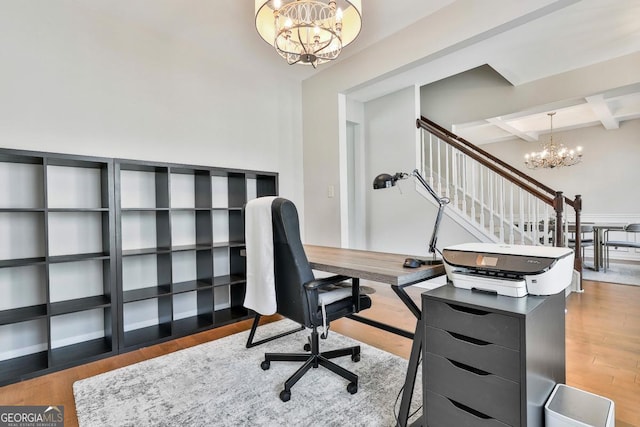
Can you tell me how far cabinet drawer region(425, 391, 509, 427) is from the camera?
1.18m

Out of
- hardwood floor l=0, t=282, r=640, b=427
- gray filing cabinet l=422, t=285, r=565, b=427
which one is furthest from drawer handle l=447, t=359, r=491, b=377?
hardwood floor l=0, t=282, r=640, b=427

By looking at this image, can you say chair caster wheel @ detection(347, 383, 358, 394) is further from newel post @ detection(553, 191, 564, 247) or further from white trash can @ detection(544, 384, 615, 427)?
newel post @ detection(553, 191, 564, 247)

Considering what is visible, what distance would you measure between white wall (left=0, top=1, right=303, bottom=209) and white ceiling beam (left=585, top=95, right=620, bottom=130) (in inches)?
154

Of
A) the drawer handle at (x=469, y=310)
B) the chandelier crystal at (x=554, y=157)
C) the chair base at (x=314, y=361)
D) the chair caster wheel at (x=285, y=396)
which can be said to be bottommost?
the chair caster wheel at (x=285, y=396)

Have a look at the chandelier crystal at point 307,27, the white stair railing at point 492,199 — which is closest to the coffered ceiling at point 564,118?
the white stair railing at point 492,199

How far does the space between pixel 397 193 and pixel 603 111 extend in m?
3.70

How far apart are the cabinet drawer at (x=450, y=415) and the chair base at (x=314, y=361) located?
0.49m

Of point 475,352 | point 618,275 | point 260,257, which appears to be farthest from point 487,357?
point 618,275

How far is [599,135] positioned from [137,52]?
770 centimetres

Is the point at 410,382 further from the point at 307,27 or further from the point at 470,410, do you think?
the point at 307,27

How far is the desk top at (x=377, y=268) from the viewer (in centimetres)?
140

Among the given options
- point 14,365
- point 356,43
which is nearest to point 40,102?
point 14,365

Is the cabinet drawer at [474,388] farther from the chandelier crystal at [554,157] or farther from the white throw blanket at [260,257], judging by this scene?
the chandelier crystal at [554,157]

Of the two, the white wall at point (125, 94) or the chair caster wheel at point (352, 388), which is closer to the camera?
the chair caster wheel at point (352, 388)
